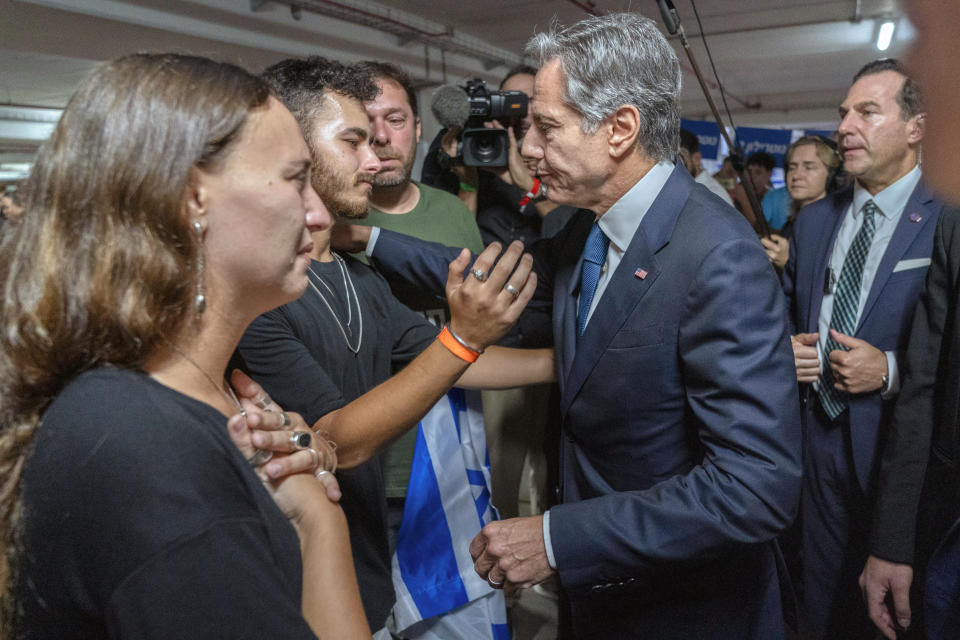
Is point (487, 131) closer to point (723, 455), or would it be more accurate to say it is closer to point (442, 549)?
point (442, 549)

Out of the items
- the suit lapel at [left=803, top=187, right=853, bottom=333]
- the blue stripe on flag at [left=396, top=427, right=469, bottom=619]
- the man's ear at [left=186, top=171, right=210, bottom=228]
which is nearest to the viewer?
→ the man's ear at [left=186, top=171, right=210, bottom=228]

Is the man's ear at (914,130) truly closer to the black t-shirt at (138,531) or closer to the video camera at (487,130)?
the video camera at (487,130)

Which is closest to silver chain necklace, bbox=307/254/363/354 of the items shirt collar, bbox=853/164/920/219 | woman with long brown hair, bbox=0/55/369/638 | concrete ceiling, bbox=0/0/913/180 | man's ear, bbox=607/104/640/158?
woman with long brown hair, bbox=0/55/369/638

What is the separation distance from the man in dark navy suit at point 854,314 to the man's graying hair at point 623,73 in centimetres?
90

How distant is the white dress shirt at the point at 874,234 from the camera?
1.95 metres

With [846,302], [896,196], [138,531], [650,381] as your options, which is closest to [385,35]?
[896,196]

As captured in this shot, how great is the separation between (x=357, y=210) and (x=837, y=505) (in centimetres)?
162

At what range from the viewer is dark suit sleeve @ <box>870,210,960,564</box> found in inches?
58.0

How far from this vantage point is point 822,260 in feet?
6.86

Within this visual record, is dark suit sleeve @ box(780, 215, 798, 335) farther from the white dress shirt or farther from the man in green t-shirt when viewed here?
the man in green t-shirt

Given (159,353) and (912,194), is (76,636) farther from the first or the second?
(912,194)

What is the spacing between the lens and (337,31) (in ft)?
22.3

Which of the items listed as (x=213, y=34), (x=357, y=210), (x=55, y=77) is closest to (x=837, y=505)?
(x=357, y=210)

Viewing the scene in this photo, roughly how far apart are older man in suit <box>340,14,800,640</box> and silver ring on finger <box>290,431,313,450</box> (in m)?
0.39
